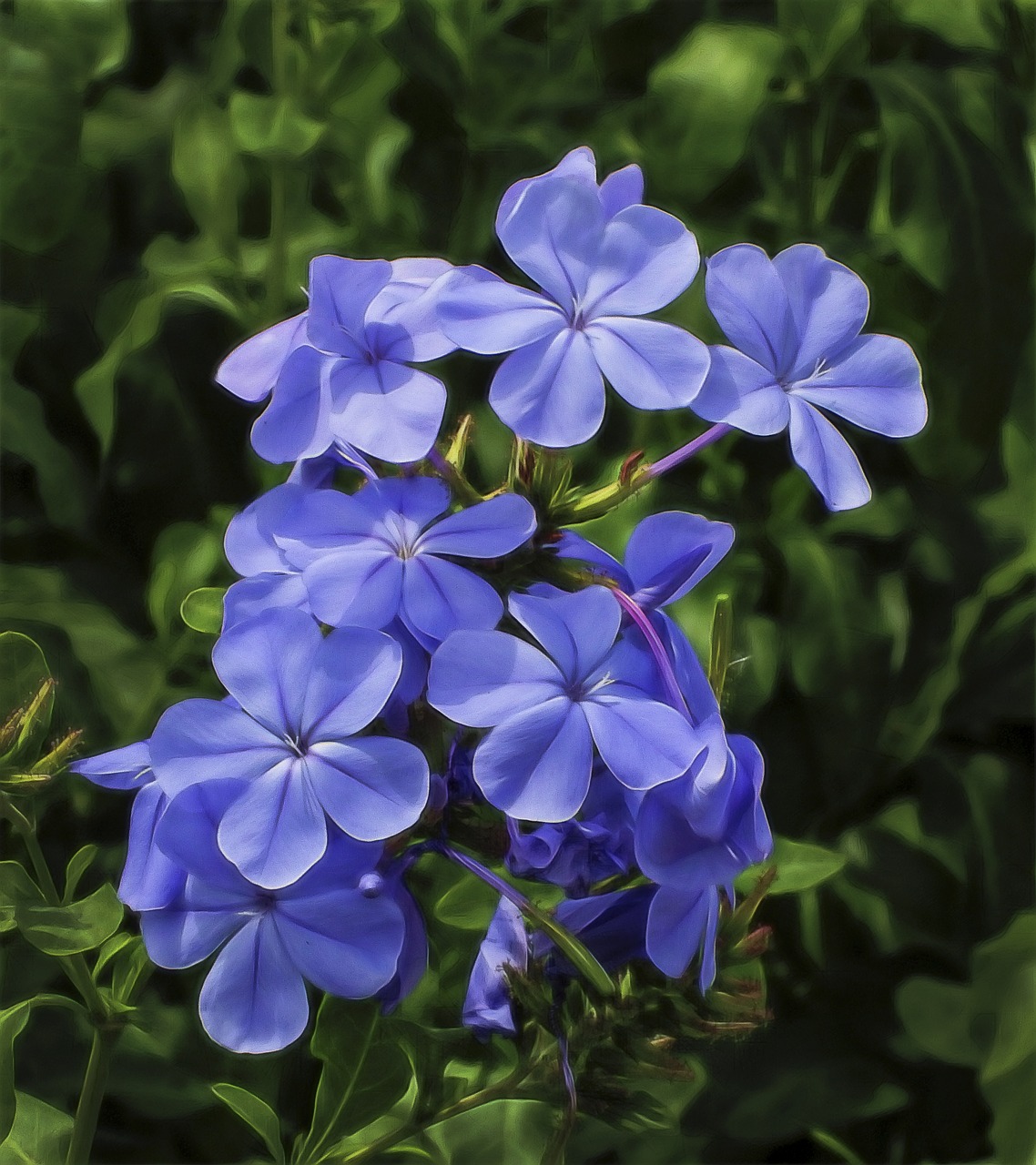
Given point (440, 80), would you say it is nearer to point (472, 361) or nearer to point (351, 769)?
point (472, 361)

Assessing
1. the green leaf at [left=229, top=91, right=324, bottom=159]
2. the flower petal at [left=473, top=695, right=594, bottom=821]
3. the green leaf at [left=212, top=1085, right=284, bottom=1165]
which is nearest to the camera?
the flower petal at [left=473, top=695, right=594, bottom=821]

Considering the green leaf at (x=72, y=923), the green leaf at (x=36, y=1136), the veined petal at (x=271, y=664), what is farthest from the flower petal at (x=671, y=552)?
the green leaf at (x=36, y=1136)

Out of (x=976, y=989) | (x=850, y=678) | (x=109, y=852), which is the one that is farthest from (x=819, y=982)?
(x=109, y=852)

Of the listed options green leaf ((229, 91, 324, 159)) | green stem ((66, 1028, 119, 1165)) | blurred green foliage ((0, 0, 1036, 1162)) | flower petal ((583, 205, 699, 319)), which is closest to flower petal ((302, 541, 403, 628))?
flower petal ((583, 205, 699, 319))

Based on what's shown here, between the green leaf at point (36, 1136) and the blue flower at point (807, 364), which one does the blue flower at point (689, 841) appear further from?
the green leaf at point (36, 1136)

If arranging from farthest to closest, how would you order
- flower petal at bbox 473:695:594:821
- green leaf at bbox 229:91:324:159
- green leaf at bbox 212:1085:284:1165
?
green leaf at bbox 229:91:324:159, green leaf at bbox 212:1085:284:1165, flower petal at bbox 473:695:594:821

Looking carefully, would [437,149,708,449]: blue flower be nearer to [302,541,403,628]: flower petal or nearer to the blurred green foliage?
[302,541,403,628]: flower petal
